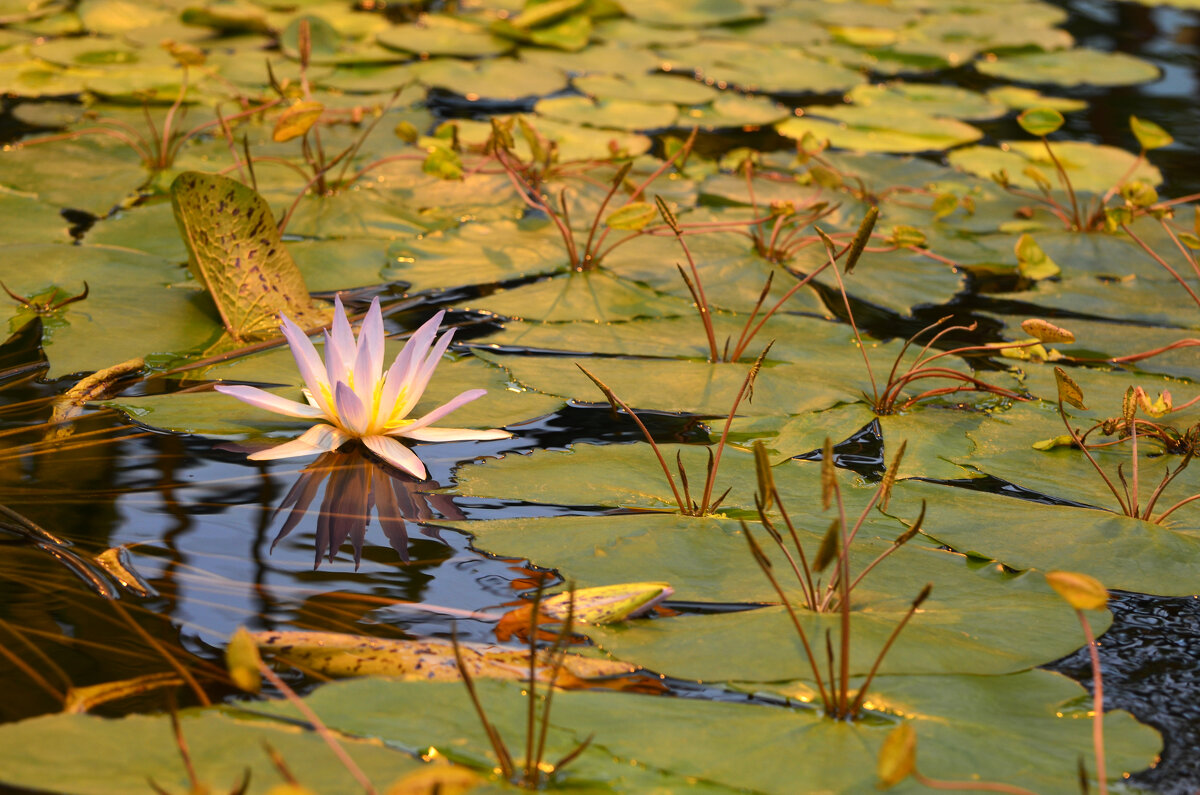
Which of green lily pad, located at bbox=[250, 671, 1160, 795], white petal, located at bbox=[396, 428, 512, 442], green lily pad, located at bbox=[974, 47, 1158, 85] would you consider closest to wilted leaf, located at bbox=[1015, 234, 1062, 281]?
white petal, located at bbox=[396, 428, 512, 442]

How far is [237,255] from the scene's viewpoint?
6.50ft

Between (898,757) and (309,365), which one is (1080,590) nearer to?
(898,757)

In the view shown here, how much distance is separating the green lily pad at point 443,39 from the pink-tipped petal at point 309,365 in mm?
2871

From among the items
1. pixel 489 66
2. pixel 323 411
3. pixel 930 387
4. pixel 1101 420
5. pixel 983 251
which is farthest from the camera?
pixel 489 66

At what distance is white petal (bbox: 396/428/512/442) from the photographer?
1.54 meters

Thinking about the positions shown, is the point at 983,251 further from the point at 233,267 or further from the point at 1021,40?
the point at 1021,40

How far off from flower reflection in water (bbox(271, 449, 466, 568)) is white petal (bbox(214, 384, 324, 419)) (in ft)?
0.23

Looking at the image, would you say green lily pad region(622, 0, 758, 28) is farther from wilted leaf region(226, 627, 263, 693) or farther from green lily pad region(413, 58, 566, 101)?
wilted leaf region(226, 627, 263, 693)

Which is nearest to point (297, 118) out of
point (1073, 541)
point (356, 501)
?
point (356, 501)

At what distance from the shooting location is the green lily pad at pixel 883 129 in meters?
3.47

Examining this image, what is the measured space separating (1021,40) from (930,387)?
12.1 feet

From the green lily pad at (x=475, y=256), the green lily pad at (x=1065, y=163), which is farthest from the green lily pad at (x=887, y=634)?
the green lily pad at (x=1065, y=163)

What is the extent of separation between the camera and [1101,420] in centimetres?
177

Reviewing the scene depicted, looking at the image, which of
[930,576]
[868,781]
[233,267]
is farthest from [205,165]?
[868,781]
